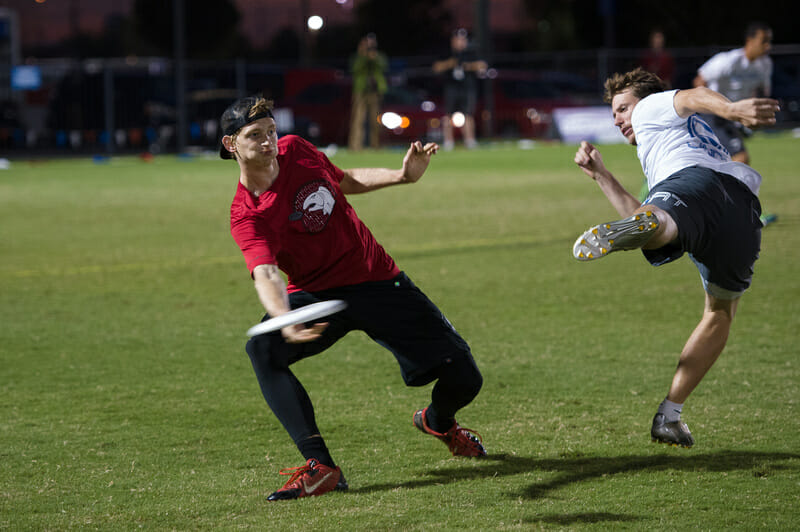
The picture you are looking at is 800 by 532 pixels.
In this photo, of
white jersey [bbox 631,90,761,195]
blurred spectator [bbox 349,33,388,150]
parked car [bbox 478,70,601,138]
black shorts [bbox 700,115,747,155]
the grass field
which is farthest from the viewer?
parked car [bbox 478,70,601,138]

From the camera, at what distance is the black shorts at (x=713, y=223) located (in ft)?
15.0

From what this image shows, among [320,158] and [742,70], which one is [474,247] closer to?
[742,70]

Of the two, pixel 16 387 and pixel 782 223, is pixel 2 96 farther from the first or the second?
pixel 16 387

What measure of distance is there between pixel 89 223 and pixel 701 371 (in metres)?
10.9

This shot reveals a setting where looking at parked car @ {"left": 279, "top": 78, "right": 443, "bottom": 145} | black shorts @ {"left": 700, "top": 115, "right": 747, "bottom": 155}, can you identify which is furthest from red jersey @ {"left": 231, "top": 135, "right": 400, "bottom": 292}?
parked car @ {"left": 279, "top": 78, "right": 443, "bottom": 145}

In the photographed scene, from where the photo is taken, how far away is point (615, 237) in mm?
4352

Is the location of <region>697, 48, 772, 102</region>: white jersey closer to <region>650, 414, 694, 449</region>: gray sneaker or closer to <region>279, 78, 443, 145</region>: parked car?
<region>650, 414, 694, 449</region>: gray sneaker

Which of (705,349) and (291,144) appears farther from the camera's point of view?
(705,349)

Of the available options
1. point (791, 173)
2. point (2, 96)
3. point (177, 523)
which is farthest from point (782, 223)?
point (2, 96)

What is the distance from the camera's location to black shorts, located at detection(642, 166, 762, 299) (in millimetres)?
4578

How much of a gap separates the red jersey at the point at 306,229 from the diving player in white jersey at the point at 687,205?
1000 millimetres

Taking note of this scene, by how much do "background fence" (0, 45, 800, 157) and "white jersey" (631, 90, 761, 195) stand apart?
24474 millimetres

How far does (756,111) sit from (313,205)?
182cm

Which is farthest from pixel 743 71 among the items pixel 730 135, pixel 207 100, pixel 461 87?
pixel 207 100
